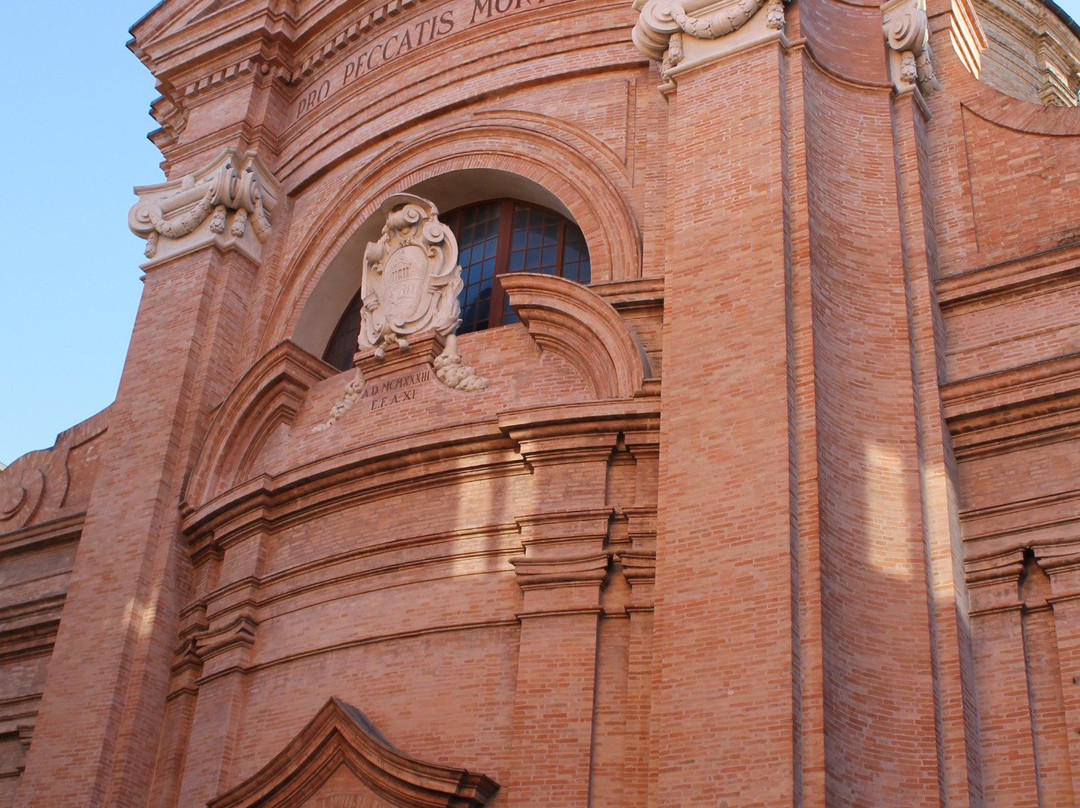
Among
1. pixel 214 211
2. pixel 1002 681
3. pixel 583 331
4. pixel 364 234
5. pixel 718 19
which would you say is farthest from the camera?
pixel 214 211

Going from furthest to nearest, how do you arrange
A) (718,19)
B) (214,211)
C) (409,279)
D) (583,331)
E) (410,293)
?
(214,211), (409,279), (410,293), (718,19), (583,331)

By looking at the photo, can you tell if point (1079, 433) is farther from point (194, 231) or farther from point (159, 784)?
point (194, 231)

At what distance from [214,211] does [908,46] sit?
26.8 feet

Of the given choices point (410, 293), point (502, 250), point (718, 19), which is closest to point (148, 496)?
point (410, 293)

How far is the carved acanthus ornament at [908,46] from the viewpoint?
13.1 m

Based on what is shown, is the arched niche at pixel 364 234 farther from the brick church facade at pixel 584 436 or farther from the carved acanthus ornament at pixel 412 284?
the carved acanthus ornament at pixel 412 284

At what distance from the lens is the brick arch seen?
14109 millimetres

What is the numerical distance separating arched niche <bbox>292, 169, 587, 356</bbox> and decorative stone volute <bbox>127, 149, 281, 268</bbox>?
1.19m

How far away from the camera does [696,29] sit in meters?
13.4

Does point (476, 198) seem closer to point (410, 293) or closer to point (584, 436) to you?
point (410, 293)

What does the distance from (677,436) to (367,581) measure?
359 cm

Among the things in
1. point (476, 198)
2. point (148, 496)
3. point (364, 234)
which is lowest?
point (148, 496)

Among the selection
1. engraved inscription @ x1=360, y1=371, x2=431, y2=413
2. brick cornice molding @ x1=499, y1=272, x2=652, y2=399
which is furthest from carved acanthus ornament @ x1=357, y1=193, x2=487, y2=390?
brick cornice molding @ x1=499, y1=272, x2=652, y2=399

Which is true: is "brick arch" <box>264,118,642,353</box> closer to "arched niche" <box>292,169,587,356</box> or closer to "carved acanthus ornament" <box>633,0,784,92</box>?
"arched niche" <box>292,169,587,356</box>
